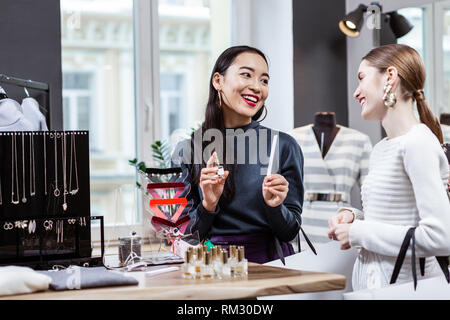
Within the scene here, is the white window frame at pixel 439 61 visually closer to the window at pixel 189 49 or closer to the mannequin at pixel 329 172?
Answer: the mannequin at pixel 329 172

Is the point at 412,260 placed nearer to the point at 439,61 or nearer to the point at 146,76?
the point at 439,61

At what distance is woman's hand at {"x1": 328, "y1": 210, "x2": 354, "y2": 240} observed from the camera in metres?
1.53

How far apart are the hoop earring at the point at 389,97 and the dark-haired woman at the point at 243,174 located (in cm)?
34

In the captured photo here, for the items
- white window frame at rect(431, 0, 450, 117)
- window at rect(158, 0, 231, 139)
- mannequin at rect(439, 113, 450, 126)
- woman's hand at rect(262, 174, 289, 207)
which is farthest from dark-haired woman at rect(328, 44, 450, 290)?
window at rect(158, 0, 231, 139)

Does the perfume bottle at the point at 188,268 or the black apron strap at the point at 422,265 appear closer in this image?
the perfume bottle at the point at 188,268

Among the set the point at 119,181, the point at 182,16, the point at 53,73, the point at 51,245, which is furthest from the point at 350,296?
the point at 182,16

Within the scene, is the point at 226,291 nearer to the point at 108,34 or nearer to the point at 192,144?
the point at 192,144

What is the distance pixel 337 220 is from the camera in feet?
5.12

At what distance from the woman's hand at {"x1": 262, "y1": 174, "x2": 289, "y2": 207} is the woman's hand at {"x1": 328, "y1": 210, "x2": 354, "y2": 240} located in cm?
15

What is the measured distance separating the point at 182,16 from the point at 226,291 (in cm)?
304

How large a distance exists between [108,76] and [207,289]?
11.5 ft

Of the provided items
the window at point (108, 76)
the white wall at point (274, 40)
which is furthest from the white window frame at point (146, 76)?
the white wall at point (274, 40)

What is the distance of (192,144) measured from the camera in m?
1.87

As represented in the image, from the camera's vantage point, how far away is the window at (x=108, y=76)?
12.1 ft
